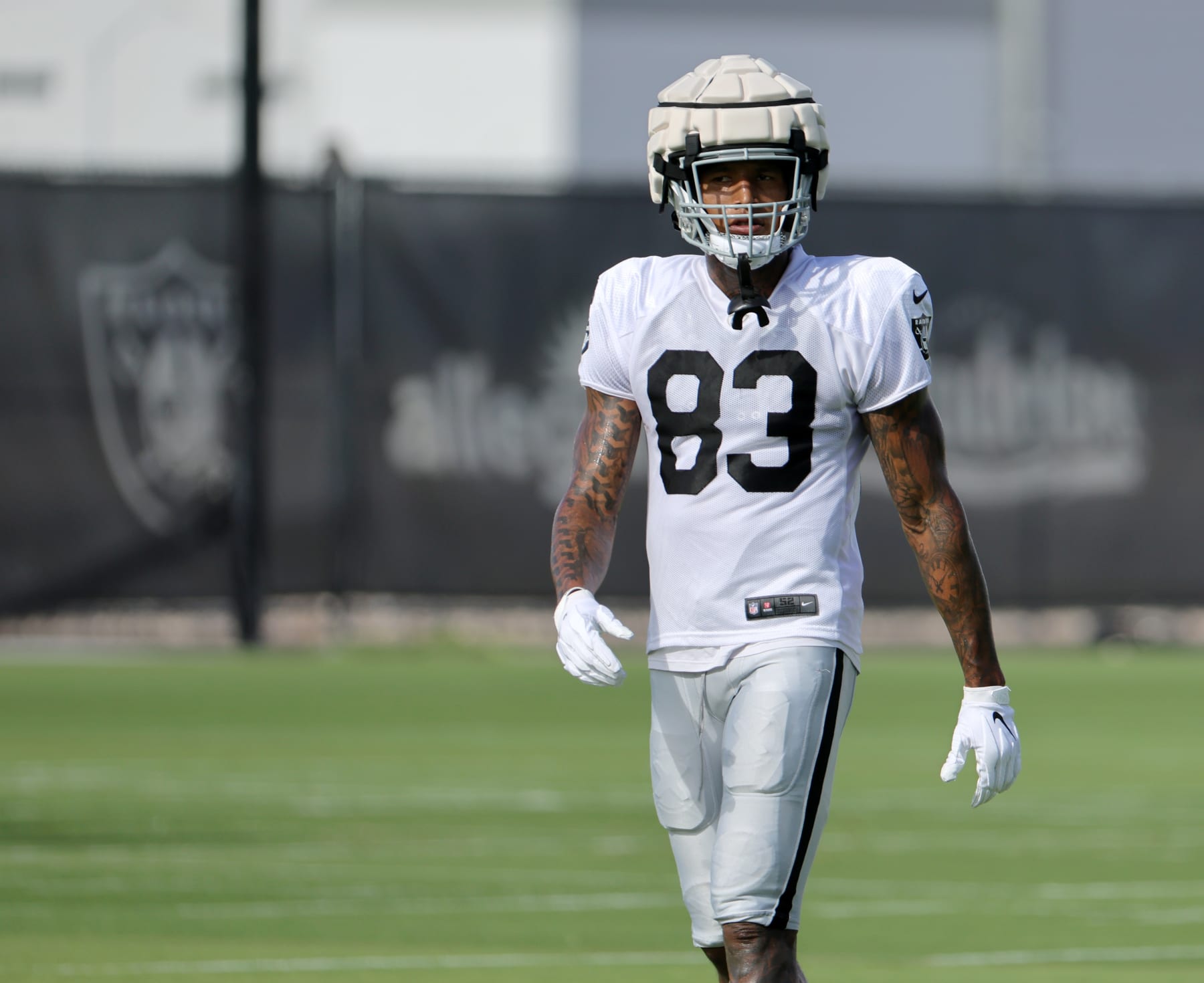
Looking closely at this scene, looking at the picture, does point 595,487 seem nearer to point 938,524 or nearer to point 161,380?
point 938,524

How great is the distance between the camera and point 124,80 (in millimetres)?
30719

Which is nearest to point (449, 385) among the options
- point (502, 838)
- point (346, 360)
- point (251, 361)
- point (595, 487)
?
point (346, 360)

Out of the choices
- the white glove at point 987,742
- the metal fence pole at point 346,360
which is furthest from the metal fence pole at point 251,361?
the white glove at point 987,742

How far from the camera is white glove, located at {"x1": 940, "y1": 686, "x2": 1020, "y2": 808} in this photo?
4.65 metres

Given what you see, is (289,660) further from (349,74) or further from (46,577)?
(349,74)

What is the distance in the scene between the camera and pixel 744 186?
4840 millimetres

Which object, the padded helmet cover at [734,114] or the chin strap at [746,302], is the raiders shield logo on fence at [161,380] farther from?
the chin strap at [746,302]

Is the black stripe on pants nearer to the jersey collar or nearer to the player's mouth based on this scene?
the jersey collar

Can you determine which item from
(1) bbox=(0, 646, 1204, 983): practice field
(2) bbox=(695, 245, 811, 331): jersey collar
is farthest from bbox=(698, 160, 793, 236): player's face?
(1) bbox=(0, 646, 1204, 983): practice field

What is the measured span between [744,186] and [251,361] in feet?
34.5

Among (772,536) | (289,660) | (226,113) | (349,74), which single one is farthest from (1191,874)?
(349,74)

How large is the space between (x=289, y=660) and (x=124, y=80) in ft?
56.4

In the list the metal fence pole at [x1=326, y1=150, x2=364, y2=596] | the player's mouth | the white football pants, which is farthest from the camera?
the metal fence pole at [x1=326, y1=150, x2=364, y2=596]

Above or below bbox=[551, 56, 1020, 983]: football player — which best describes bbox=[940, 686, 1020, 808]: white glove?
below
